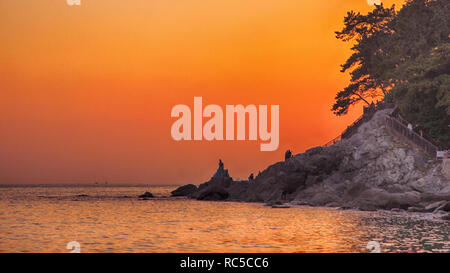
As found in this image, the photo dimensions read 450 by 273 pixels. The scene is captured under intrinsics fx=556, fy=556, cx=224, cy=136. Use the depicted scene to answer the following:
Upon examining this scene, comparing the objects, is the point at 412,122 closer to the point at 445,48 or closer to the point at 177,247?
the point at 445,48

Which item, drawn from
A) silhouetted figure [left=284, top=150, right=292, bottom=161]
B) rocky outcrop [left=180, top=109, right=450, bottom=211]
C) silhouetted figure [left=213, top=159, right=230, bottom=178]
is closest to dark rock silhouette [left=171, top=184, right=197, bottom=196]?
silhouetted figure [left=213, top=159, right=230, bottom=178]

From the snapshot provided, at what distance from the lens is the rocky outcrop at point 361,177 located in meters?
57.3

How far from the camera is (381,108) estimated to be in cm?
8006

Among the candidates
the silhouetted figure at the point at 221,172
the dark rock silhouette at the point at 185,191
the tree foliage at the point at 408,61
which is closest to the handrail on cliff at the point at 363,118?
the tree foliage at the point at 408,61

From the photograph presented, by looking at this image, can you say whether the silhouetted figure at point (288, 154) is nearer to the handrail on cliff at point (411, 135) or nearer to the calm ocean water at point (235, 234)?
the handrail on cliff at point (411, 135)

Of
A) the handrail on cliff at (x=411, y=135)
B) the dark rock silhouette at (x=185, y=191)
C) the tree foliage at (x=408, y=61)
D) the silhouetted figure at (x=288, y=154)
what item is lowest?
the dark rock silhouette at (x=185, y=191)

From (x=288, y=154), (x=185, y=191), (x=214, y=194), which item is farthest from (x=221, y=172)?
(x=288, y=154)

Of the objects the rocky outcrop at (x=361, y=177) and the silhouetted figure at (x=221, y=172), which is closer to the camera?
the rocky outcrop at (x=361, y=177)

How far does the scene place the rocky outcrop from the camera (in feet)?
188

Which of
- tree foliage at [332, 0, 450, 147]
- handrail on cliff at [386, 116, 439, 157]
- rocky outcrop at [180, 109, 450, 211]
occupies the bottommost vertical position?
rocky outcrop at [180, 109, 450, 211]

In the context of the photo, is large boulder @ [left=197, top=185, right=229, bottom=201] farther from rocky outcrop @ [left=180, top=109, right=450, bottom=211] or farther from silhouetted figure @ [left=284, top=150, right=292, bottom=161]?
silhouetted figure @ [left=284, top=150, right=292, bottom=161]

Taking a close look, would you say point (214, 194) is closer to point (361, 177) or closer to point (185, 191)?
point (185, 191)
